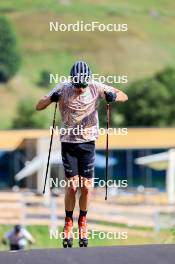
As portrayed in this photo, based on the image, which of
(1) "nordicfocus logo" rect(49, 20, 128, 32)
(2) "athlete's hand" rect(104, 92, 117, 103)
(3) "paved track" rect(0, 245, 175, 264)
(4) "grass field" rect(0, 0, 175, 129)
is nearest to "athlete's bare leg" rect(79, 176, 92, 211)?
(2) "athlete's hand" rect(104, 92, 117, 103)

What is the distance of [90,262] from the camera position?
4738 millimetres

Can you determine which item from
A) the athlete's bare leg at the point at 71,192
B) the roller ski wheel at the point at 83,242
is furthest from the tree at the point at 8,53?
the roller ski wheel at the point at 83,242

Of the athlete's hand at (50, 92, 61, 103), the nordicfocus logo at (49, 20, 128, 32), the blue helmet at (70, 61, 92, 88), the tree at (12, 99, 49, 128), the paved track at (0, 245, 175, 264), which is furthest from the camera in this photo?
the tree at (12, 99, 49, 128)

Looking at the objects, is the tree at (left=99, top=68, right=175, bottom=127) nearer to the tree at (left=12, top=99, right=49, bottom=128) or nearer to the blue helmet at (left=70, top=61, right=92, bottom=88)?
the tree at (left=12, top=99, right=49, bottom=128)

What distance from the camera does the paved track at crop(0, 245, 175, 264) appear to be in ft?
15.6

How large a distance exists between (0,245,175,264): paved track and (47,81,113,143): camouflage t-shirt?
1.11 meters

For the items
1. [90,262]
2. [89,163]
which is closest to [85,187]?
[89,163]

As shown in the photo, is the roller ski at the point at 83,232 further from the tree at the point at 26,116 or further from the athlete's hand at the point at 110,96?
the tree at the point at 26,116

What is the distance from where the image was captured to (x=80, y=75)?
5.82 m

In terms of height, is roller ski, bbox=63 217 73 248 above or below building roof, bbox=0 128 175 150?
below

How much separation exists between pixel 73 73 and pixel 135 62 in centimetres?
2738

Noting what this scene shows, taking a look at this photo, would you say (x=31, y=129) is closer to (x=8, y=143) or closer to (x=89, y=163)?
(x=8, y=143)

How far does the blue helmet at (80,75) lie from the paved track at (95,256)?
3.98ft

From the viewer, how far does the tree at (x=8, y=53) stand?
28.4 m
